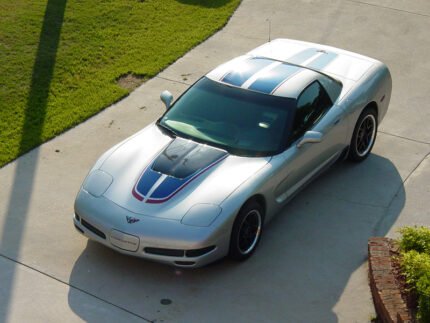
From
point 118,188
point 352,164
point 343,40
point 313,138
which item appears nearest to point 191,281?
point 118,188

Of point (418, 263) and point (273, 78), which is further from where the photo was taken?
point (273, 78)

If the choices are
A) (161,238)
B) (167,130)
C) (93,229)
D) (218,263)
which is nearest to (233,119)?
(167,130)

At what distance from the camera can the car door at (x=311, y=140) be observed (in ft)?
26.2

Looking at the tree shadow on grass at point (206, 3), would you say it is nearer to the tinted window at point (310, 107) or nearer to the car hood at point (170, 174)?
the tinted window at point (310, 107)

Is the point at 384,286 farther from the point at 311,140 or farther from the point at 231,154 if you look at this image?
the point at 231,154

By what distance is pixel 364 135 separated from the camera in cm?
937

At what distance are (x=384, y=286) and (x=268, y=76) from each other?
111 inches

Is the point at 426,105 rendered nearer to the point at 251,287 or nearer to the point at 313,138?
the point at 313,138

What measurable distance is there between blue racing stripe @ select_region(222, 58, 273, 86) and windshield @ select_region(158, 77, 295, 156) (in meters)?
0.11

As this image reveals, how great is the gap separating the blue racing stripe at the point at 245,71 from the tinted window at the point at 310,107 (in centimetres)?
63

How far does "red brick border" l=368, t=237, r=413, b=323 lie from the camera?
254 inches

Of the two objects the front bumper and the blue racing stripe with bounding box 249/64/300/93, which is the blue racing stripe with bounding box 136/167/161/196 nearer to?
the front bumper

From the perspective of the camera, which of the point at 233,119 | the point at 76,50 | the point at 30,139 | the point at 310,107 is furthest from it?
the point at 76,50

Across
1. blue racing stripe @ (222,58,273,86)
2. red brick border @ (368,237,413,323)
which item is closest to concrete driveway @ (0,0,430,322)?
red brick border @ (368,237,413,323)
